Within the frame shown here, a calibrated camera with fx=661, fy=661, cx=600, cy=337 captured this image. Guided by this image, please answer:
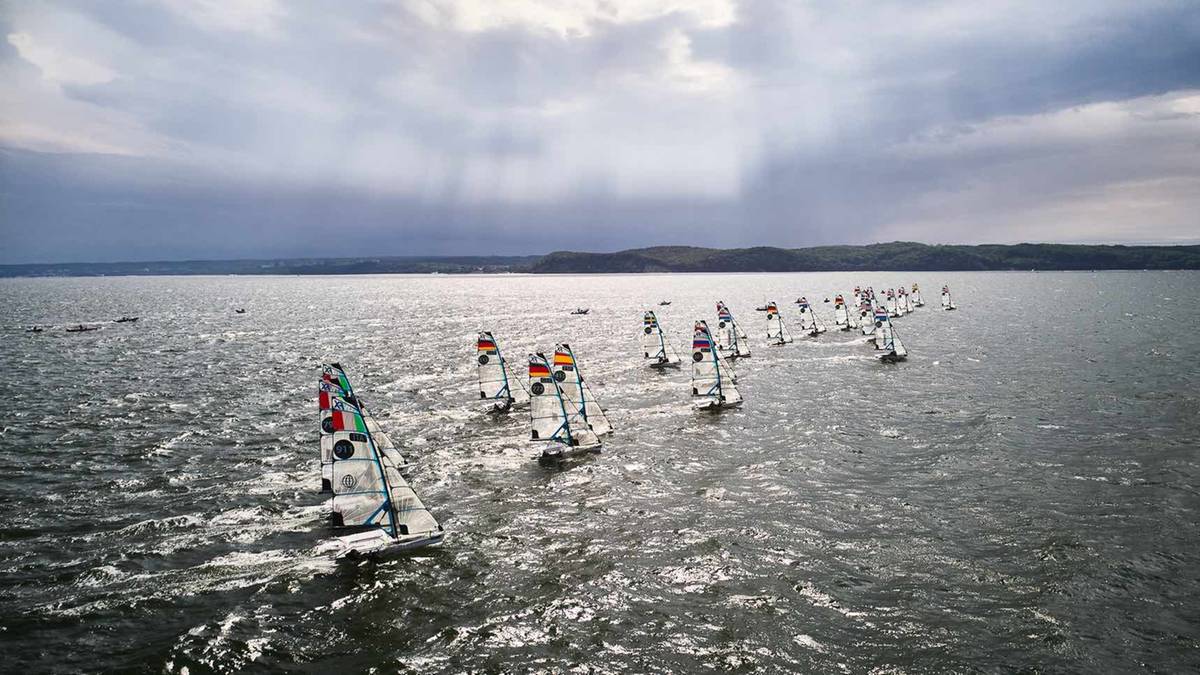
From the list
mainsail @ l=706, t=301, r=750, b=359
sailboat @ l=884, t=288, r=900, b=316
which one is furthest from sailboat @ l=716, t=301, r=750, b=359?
sailboat @ l=884, t=288, r=900, b=316

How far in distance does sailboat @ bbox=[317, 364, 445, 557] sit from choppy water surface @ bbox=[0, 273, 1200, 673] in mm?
1104

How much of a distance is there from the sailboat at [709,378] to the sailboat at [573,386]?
11.2 meters

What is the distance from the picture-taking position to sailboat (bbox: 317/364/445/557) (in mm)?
25219

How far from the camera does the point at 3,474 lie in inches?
1347

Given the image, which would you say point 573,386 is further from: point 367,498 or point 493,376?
point 367,498

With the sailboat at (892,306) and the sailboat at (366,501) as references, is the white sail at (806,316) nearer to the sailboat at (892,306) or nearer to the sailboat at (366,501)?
the sailboat at (892,306)

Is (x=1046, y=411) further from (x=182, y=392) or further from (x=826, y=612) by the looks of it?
(x=182, y=392)

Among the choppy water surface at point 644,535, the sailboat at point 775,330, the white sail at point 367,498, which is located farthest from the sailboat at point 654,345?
the white sail at point 367,498

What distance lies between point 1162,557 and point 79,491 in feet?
153

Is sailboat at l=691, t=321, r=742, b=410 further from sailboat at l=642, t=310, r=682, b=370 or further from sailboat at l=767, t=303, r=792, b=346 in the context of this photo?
sailboat at l=767, t=303, r=792, b=346

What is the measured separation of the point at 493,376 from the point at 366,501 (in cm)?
2605

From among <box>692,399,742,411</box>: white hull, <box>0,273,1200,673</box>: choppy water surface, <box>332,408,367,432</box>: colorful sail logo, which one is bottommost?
<box>0,273,1200,673</box>: choppy water surface

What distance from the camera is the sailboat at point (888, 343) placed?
75175 mm

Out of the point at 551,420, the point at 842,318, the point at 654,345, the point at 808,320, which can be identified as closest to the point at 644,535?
the point at 551,420
